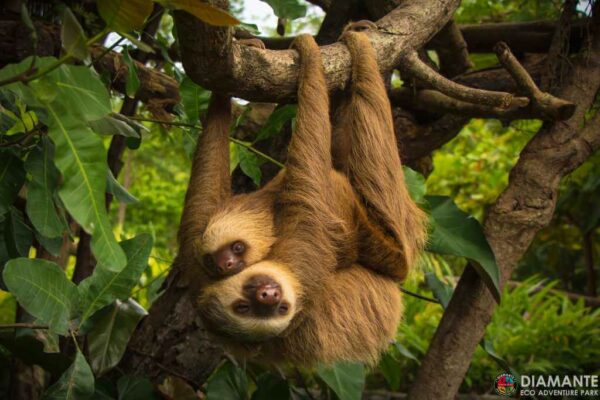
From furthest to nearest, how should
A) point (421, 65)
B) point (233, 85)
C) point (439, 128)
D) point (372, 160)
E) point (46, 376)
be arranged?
point (439, 128) < point (46, 376) < point (421, 65) < point (372, 160) < point (233, 85)

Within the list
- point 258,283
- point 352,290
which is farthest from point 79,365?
point 352,290

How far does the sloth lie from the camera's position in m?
3.94

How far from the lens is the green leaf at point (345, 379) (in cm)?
511

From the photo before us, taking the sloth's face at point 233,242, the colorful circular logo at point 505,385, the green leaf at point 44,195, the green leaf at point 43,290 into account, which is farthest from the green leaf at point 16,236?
the colorful circular logo at point 505,385

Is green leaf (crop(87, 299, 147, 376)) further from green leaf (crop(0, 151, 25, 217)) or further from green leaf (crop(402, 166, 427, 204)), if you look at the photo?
green leaf (crop(402, 166, 427, 204))

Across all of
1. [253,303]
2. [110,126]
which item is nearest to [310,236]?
[253,303]

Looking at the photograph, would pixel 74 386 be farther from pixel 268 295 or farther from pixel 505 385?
pixel 505 385

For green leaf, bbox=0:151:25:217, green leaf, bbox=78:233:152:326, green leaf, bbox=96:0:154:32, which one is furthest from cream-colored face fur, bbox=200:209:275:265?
green leaf, bbox=96:0:154:32

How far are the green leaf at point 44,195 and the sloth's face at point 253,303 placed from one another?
1054 mm

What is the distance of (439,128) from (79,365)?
14.1 ft

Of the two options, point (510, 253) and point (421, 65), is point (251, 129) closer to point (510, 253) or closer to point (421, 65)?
point (421, 65)

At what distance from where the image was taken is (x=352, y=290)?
4.27 meters

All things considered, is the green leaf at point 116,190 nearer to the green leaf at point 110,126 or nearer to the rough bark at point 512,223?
the green leaf at point 110,126

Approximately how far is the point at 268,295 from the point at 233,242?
43 centimetres
